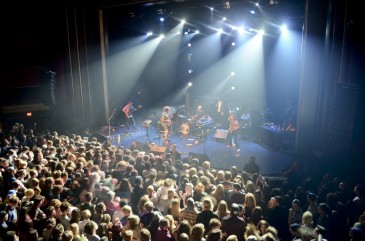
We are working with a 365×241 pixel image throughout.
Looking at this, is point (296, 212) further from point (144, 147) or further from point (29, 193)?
point (144, 147)

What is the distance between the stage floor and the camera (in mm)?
10695

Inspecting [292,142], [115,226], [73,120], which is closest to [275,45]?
[292,142]

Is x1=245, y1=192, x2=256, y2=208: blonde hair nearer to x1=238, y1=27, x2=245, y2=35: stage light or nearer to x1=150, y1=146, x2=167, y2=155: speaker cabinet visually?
x1=150, y1=146, x2=167, y2=155: speaker cabinet

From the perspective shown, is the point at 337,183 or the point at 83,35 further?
the point at 83,35

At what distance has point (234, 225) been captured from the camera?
15.9ft

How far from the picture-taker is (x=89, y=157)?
27.0 ft

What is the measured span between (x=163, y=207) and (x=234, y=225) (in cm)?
138

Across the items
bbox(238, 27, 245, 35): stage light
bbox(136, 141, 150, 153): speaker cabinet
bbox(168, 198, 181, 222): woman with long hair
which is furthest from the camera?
bbox(238, 27, 245, 35): stage light

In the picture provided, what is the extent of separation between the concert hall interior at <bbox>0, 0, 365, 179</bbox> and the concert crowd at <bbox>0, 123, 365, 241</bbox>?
114 inches

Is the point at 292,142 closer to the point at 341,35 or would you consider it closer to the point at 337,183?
the point at 341,35

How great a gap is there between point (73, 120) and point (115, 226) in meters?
10.9

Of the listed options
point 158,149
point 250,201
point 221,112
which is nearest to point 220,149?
point 158,149

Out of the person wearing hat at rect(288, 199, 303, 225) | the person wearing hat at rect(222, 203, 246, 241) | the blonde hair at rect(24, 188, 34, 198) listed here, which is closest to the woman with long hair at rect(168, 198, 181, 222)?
the person wearing hat at rect(222, 203, 246, 241)

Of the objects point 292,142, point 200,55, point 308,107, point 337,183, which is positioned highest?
point 200,55
